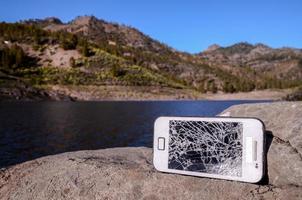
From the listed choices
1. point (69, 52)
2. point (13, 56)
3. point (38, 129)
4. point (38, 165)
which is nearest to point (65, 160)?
point (38, 165)

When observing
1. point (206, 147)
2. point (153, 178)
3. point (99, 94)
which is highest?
point (99, 94)

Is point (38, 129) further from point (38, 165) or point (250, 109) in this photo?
point (250, 109)

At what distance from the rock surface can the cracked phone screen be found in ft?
0.96

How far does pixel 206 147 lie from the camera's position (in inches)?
292

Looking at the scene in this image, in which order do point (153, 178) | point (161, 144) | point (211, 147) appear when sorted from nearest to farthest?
point (211, 147)
point (161, 144)
point (153, 178)

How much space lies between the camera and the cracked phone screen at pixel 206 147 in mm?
7078

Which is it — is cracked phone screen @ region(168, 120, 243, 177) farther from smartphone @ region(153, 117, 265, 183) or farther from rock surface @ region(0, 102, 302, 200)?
rock surface @ region(0, 102, 302, 200)

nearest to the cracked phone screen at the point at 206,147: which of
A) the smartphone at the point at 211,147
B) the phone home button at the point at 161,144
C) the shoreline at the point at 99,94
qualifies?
the smartphone at the point at 211,147

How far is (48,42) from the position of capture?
458ft

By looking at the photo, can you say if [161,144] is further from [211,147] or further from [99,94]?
[99,94]

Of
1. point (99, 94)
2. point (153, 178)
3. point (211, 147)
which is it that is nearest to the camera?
point (211, 147)

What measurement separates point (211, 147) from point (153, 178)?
1463mm

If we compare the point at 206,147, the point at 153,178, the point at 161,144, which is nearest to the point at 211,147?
the point at 206,147

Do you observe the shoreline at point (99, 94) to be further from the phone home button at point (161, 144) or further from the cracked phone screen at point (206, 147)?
the cracked phone screen at point (206, 147)
